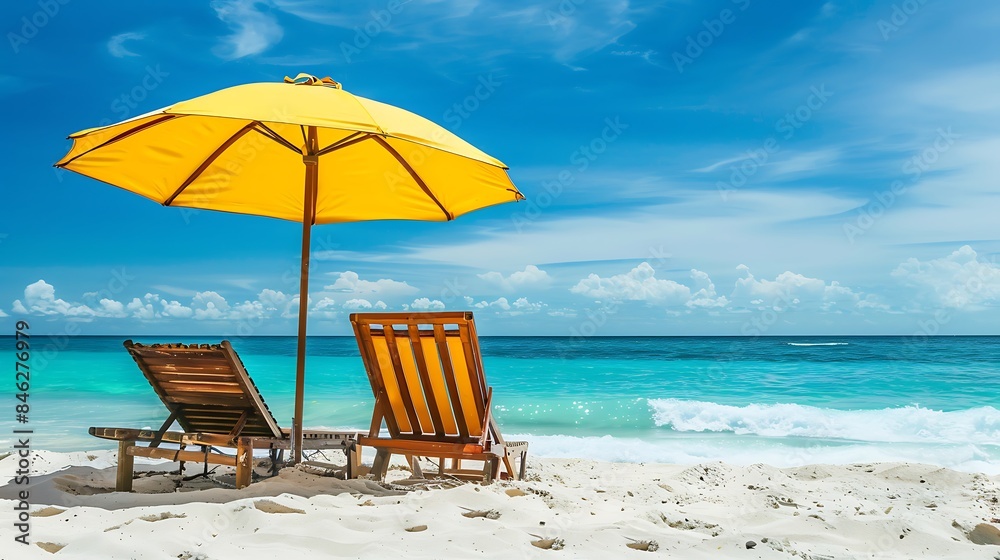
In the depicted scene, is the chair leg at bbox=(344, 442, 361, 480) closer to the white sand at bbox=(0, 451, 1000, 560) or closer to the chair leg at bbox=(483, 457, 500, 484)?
the white sand at bbox=(0, 451, 1000, 560)

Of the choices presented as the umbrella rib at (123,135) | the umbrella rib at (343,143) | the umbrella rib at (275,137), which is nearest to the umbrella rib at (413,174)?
the umbrella rib at (343,143)

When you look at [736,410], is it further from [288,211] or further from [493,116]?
[493,116]

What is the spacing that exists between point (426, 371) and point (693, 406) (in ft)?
30.8

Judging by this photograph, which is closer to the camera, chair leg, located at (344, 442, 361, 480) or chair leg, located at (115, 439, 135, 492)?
chair leg, located at (115, 439, 135, 492)

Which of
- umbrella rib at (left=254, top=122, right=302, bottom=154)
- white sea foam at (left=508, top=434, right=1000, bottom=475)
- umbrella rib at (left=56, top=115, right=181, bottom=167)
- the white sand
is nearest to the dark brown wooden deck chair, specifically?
the white sand

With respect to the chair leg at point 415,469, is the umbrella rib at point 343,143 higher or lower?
higher

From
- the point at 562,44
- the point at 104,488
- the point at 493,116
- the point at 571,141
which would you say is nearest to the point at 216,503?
the point at 104,488

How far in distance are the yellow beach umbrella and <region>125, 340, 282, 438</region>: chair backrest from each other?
26 centimetres

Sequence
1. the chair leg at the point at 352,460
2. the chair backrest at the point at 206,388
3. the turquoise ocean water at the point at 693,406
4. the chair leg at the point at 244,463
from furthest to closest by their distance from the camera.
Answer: the turquoise ocean water at the point at 693,406 < the chair leg at the point at 352,460 < the chair backrest at the point at 206,388 < the chair leg at the point at 244,463

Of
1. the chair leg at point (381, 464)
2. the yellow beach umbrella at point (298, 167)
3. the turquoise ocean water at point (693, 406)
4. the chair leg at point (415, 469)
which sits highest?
the yellow beach umbrella at point (298, 167)

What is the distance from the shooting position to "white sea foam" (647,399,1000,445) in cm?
1024

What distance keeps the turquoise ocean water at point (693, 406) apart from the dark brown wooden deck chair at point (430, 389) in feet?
5.86

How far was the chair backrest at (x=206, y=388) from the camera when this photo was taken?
3807 mm

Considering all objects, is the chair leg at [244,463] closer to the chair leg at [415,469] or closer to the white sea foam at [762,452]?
the chair leg at [415,469]
